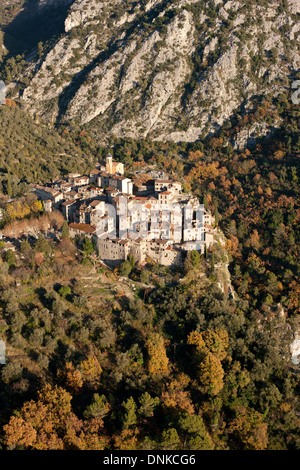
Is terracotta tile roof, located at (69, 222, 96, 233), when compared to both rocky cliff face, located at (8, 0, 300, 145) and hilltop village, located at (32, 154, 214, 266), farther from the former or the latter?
rocky cliff face, located at (8, 0, 300, 145)

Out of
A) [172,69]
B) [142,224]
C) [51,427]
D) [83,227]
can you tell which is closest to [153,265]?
[142,224]

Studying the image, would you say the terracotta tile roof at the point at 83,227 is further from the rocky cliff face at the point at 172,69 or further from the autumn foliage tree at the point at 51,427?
the rocky cliff face at the point at 172,69

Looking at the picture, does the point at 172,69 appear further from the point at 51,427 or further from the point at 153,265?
the point at 51,427

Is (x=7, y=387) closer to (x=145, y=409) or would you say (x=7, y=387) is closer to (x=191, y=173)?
(x=145, y=409)

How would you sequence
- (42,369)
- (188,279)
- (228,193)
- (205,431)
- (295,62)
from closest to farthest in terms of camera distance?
(205,431)
(42,369)
(188,279)
(228,193)
(295,62)

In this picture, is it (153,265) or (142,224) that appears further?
(142,224)

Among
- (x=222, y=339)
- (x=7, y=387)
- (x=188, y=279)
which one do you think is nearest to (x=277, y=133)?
(x=188, y=279)
